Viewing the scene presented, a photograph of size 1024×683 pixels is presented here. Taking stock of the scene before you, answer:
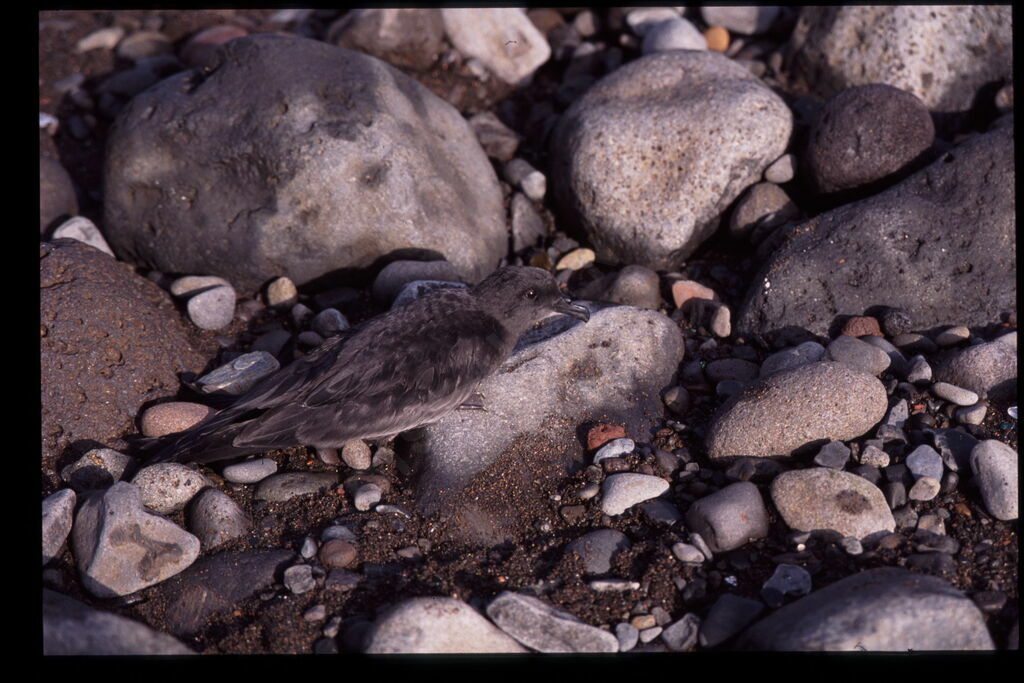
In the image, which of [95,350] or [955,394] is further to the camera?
[95,350]

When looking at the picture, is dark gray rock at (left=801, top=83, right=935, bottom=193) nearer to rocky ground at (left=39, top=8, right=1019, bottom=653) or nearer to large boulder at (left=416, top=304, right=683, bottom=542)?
rocky ground at (left=39, top=8, right=1019, bottom=653)

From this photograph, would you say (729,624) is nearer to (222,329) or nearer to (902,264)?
(902,264)

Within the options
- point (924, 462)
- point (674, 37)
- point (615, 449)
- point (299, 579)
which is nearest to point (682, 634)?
point (615, 449)

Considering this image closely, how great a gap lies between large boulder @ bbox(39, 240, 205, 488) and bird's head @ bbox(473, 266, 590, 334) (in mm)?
1847

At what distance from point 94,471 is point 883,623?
378cm

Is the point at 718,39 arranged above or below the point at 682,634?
above

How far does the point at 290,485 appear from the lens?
185 inches

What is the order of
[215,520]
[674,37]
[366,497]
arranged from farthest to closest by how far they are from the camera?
[674,37] < [366,497] < [215,520]

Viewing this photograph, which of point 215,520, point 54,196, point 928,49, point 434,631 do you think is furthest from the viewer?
point 928,49

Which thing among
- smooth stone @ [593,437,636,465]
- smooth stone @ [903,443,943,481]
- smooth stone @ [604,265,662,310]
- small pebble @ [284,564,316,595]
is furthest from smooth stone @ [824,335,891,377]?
small pebble @ [284,564,316,595]

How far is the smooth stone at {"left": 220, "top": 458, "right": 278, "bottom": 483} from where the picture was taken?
4.73m

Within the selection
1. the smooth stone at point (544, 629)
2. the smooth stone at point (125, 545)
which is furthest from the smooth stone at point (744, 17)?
the smooth stone at point (125, 545)

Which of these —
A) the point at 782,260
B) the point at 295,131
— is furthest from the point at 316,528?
the point at 782,260

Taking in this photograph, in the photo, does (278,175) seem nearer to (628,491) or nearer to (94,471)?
(94,471)
